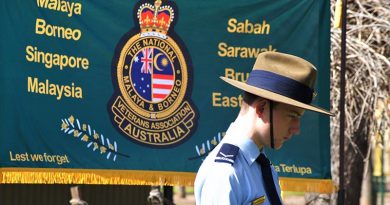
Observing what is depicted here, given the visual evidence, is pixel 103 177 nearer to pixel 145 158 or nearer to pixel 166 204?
pixel 145 158

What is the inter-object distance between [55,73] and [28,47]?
28cm

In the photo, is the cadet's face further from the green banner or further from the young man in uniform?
the green banner

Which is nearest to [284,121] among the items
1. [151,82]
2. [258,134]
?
[258,134]

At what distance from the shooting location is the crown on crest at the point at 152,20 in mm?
6855

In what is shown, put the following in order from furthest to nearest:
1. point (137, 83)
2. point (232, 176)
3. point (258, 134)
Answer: point (137, 83)
point (258, 134)
point (232, 176)

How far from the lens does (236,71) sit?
712cm

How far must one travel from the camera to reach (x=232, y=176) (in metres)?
3.20

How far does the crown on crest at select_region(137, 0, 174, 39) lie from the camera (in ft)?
22.5

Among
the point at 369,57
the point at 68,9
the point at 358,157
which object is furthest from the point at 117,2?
the point at 358,157

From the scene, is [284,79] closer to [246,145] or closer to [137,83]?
[246,145]

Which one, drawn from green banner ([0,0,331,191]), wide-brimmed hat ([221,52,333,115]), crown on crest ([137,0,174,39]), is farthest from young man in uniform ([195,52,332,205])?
crown on crest ([137,0,174,39])

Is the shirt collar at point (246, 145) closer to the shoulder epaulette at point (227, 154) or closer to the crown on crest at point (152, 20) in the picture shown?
the shoulder epaulette at point (227, 154)

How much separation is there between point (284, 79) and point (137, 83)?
350 centimetres

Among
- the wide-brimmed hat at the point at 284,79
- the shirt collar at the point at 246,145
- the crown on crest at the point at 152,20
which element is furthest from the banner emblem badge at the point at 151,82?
the shirt collar at the point at 246,145
